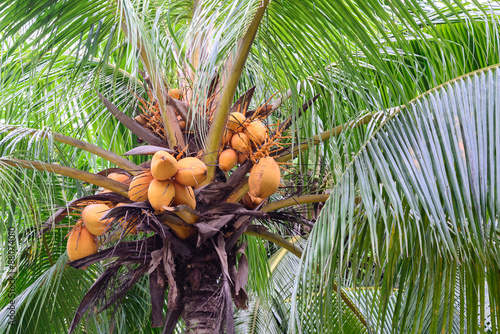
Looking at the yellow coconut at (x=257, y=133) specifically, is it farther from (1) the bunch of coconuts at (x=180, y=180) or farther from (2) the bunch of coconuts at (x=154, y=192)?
(2) the bunch of coconuts at (x=154, y=192)

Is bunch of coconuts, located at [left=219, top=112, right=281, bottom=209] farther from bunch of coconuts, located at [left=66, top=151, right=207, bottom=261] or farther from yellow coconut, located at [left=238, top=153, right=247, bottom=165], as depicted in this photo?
bunch of coconuts, located at [left=66, top=151, right=207, bottom=261]

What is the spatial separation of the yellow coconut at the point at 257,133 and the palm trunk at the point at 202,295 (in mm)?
504

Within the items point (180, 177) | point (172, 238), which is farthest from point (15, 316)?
point (180, 177)

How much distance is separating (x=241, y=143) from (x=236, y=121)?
0.32 feet

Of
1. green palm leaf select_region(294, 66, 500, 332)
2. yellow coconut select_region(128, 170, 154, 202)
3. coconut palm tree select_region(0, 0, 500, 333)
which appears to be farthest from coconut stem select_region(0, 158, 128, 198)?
green palm leaf select_region(294, 66, 500, 332)

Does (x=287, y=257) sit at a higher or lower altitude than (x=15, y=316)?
lower

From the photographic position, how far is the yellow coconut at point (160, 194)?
74.7 inches

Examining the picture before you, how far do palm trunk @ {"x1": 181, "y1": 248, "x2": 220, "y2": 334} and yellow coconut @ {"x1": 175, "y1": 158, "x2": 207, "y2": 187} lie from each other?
404 millimetres

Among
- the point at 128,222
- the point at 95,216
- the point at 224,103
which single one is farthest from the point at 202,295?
the point at 224,103

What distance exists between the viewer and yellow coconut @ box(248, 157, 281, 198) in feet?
6.64

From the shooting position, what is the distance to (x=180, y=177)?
1928 millimetres

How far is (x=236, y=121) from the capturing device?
2.17 m

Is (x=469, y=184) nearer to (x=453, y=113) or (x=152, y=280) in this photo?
(x=453, y=113)

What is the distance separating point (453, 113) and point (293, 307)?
86cm
